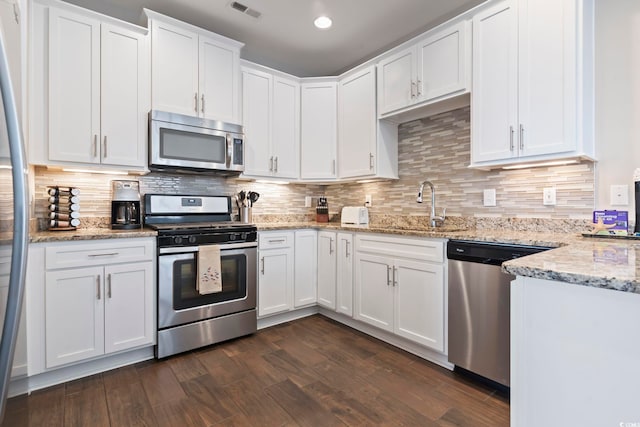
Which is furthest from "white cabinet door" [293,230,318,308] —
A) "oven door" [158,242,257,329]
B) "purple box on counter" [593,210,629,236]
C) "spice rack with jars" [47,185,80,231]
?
"purple box on counter" [593,210,629,236]

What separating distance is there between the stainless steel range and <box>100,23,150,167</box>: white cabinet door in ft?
1.41

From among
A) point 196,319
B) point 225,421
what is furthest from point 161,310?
point 225,421

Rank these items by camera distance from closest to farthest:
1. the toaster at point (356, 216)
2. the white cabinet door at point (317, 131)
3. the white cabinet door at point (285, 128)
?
the toaster at point (356, 216) → the white cabinet door at point (285, 128) → the white cabinet door at point (317, 131)

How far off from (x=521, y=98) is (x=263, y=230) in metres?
2.13

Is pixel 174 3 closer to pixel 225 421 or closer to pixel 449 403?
pixel 225 421

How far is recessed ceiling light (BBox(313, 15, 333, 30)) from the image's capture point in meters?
2.74

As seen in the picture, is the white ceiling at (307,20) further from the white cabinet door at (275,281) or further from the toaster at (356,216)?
the white cabinet door at (275,281)

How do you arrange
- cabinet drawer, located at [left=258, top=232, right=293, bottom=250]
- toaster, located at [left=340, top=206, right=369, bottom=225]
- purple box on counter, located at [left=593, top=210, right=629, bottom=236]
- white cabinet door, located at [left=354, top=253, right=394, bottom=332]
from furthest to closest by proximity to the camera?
toaster, located at [left=340, top=206, right=369, bottom=225] < cabinet drawer, located at [left=258, top=232, right=293, bottom=250] < white cabinet door, located at [left=354, top=253, right=394, bottom=332] < purple box on counter, located at [left=593, top=210, right=629, bottom=236]

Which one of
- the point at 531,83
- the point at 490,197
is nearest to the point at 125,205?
the point at 490,197

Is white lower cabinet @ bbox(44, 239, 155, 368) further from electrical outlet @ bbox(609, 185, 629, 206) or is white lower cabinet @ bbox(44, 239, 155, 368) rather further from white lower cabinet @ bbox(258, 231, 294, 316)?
electrical outlet @ bbox(609, 185, 629, 206)

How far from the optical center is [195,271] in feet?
7.88

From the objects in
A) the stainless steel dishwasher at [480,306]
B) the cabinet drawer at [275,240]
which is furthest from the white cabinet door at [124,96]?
the stainless steel dishwasher at [480,306]

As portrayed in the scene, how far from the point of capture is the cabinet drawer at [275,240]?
2.83 metres

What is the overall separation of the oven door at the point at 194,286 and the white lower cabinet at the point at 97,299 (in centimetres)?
9
